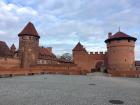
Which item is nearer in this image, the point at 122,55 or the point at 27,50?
the point at 122,55

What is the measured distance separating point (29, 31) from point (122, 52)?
19.5 meters

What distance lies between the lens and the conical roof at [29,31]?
1796 inches

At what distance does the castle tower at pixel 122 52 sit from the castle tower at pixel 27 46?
16.2 m

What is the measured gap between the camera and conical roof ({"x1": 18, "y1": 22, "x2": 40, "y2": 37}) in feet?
150

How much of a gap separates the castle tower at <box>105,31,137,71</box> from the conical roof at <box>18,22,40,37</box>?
16.2m

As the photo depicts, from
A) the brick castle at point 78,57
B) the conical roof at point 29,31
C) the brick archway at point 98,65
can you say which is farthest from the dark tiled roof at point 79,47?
the conical roof at point 29,31

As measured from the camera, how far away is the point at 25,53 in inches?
1791

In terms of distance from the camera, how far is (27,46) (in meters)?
45.6

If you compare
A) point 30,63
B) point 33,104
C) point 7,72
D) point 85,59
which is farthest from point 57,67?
point 33,104

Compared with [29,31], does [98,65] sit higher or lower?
lower

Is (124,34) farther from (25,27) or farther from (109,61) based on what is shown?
(25,27)

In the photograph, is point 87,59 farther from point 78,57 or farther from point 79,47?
point 79,47

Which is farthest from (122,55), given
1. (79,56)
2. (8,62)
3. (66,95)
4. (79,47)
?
(66,95)

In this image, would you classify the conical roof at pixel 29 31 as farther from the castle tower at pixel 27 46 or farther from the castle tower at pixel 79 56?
the castle tower at pixel 79 56
